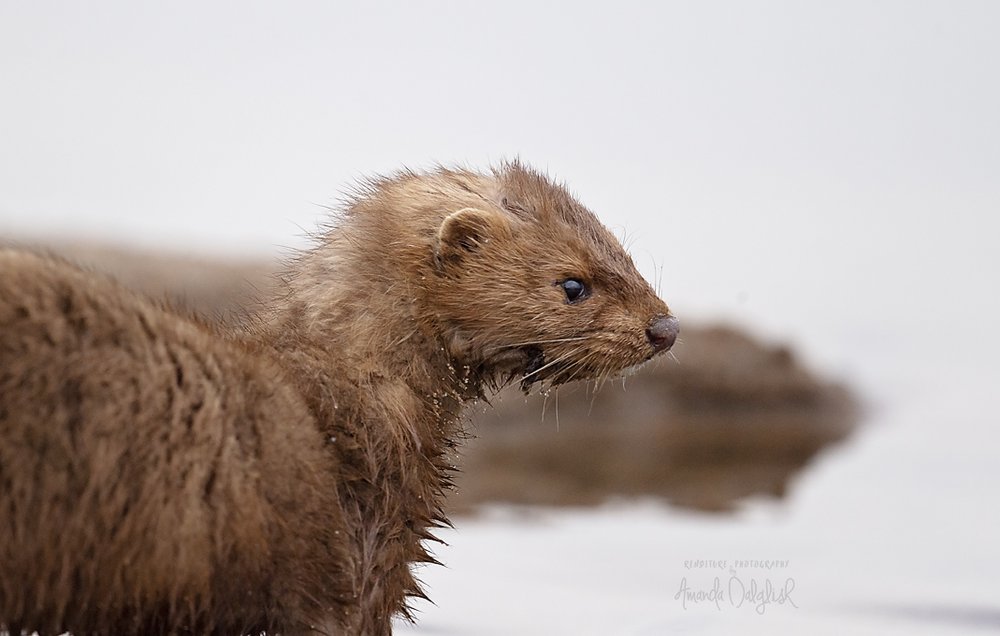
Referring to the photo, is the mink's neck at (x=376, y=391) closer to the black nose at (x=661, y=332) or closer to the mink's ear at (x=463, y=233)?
the mink's ear at (x=463, y=233)

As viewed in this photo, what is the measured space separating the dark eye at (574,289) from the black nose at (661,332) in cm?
27

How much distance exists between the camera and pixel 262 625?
5.04 metres

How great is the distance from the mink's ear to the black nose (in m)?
0.65

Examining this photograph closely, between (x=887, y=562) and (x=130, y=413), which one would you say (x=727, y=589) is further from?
(x=130, y=413)

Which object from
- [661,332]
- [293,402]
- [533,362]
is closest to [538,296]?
[533,362]

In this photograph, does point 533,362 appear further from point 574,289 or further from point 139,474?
point 139,474

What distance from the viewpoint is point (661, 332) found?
5.68 meters

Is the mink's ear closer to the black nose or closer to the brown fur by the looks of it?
the brown fur

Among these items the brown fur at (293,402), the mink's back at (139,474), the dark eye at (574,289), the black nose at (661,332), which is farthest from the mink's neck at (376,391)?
the black nose at (661,332)

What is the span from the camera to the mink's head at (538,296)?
5.57 meters

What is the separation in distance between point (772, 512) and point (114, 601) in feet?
19.4

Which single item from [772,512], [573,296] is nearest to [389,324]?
[573,296]

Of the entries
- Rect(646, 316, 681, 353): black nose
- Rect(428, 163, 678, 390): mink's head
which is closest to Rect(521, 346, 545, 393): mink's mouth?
Rect(428, 163, 678, 390): mink's head

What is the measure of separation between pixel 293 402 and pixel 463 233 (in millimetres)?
919
